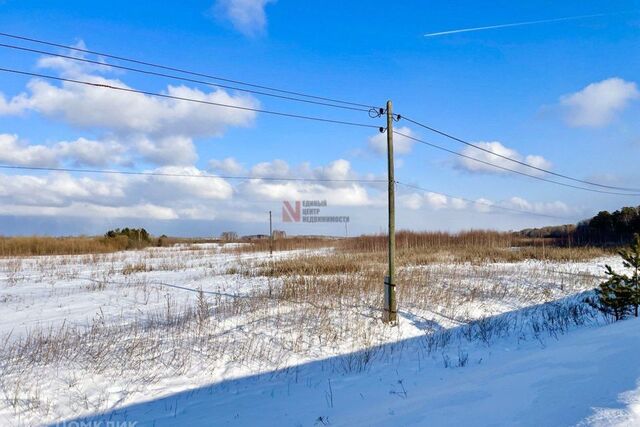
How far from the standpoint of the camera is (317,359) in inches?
260

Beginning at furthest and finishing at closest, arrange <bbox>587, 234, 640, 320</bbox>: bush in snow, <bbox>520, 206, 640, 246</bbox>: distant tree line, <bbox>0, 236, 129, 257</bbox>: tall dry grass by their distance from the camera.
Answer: <bbox>520, 206, 640, 246</bbox>: distant tree line, <bbox>0, 236, 129, 257</bbox>: tall dry grass, <bbox>587, 234, 640, 320</bbox>: bush in snow

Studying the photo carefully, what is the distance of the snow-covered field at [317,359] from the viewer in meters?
3.56

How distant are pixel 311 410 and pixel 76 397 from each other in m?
2.85

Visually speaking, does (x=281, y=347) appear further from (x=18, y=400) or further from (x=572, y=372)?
(x=572, y=372)

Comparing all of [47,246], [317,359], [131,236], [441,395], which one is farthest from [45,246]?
[441,395]

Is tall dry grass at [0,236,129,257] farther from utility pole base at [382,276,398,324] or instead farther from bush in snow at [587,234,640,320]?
bush in snow at [587,234,640,320]

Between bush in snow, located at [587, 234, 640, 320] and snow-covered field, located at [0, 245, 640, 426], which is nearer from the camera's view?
snow-covered field, located at [0, 245, 640, 426]

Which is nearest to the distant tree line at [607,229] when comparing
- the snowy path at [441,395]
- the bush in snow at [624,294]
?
the bush in snow at [624,294]

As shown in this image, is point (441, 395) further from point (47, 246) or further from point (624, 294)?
point (47, 246)

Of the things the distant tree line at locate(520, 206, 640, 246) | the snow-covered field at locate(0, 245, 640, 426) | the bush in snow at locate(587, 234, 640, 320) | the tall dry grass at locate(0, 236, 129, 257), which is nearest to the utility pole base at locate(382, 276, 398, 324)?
the snow-covered field at locate(0, 245, 640, 426)

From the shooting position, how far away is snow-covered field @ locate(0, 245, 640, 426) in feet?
11.7

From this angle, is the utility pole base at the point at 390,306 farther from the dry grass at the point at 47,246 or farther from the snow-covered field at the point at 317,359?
the dry grass at the point at 47,246

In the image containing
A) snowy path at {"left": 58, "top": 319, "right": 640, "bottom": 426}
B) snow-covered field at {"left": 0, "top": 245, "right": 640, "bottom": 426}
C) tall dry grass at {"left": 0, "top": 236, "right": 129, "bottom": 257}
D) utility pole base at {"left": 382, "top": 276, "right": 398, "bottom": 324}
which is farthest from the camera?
tall dry grass at {"left": 0, "top": 236, "right": 129, "bottom": 257}

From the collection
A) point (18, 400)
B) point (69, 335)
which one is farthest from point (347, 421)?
point (69, 335)
